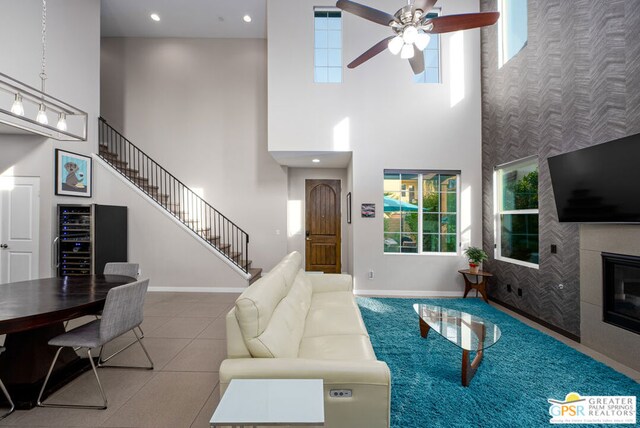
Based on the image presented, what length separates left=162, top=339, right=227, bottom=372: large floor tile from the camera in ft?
8.35

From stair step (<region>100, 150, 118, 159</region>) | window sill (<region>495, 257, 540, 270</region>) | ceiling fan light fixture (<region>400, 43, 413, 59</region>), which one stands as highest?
ceiling fan light fixture (<region>400, 43, 413, 59</region>)

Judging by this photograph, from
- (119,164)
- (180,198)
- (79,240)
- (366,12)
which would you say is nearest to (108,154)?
(119,164)

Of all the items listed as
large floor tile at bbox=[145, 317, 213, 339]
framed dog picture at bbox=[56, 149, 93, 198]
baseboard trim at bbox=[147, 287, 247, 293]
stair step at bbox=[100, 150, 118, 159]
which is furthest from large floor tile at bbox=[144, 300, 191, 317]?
stair step at bbox=[100, 150, 118, 159]

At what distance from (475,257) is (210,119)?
20.6 ft

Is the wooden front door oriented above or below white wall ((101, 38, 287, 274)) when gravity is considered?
below

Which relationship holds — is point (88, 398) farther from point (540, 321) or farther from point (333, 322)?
point (540, 321)

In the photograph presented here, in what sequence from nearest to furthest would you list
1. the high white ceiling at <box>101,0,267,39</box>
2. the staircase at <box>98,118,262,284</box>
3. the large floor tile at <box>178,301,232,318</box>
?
the large floor tile at <box>178,301,232,318</box>, the high white ceiling at <box>101,0,267,39</box>, the staircase at <box>98,118,262,284</box>

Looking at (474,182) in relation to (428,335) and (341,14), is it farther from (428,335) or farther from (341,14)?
(341,14)

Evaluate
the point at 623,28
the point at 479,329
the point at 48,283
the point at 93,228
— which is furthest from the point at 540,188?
→ the point at 93,228

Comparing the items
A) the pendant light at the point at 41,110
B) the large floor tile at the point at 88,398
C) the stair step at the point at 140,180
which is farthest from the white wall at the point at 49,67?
the large floor tile at the point at 88,398

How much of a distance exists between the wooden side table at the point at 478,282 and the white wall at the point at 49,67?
6880 mm

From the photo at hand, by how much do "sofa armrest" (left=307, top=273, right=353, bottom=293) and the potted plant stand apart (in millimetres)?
2370

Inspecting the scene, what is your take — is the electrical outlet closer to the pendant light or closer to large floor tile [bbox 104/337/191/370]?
large floor tile [bbox 104/337/191/370]

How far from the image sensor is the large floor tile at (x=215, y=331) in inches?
127
